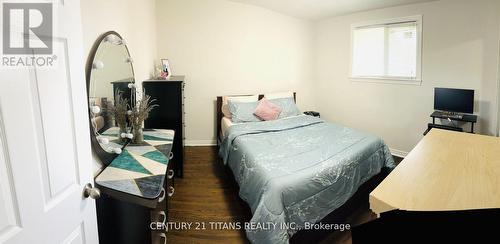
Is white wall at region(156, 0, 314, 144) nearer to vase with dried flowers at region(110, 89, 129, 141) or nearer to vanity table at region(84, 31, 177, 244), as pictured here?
vanity table at region(84, 31, 177, 244)

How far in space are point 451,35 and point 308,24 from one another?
2377mm

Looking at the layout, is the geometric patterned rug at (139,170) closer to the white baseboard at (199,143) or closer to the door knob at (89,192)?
the door knob at (89,192)

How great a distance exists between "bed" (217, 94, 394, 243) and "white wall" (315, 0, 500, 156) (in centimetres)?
145

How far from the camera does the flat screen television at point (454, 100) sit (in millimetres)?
3467

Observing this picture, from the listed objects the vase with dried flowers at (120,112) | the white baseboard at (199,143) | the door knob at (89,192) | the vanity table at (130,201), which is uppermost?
the vase with dried flowers at (120,112)

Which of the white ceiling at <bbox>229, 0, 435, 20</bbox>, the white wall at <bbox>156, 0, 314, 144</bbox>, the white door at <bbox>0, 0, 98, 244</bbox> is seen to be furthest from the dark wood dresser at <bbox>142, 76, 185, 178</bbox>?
the white ceiling at <bbox>229, 0, 435, 20</bbox>

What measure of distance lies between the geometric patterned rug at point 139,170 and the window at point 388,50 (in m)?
3.70

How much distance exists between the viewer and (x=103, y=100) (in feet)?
6.29

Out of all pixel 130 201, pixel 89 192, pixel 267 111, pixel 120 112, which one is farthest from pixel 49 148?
pixel 267 111

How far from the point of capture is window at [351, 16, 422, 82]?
4.12 m

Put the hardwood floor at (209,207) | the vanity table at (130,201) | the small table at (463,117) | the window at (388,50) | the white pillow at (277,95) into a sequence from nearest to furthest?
the vanity table at (130,201) → the hardwood floor at (209,207) → the small table at (463,117) → the window at (388,50) → the white pillow at (277,95)

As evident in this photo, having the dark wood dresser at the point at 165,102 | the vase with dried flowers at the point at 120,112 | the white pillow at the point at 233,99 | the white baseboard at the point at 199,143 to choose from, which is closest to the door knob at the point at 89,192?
the vase with dried flowers at the point at 120,112

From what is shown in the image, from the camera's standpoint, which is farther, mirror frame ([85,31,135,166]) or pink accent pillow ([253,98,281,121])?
pink accent pillow ([253,98,281,121])

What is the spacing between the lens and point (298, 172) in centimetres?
222
